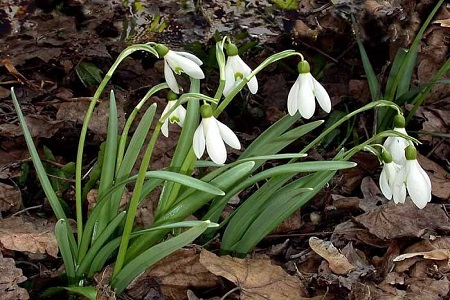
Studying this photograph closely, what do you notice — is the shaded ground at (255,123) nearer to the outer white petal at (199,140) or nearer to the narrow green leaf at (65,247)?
the narrow green leaf at (65,247)

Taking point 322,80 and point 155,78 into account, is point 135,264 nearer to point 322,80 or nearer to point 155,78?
point 155,78

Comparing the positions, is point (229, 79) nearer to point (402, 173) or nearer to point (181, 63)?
point (181, 63)

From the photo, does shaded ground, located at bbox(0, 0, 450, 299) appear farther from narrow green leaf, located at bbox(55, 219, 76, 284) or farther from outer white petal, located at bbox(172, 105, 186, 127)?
outer white petal, located at bbox(172, 105, 186, 127)

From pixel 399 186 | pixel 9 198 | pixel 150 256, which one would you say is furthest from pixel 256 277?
pixel 9 198

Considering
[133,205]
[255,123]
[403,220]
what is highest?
[133,205]

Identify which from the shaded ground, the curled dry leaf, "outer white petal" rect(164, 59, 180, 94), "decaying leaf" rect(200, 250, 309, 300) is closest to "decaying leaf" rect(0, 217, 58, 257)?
the shaded ground

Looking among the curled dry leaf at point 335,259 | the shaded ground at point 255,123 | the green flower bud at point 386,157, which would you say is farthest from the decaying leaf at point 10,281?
the green flower bud at point 386,157

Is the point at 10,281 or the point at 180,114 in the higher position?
the point at 180,114

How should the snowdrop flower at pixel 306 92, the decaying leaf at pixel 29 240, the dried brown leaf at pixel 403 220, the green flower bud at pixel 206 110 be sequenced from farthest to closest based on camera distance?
the dried brown leaf at pixel 403 220 < the decaying leaf at pixel 29 240 < the snowdrop flower at pixel 306 92 < the green flower bud at pixel 206 110
